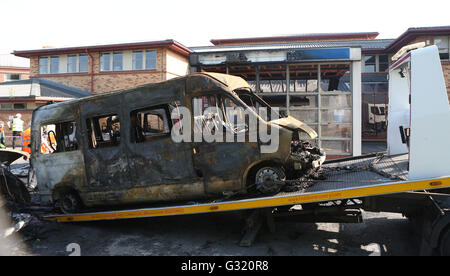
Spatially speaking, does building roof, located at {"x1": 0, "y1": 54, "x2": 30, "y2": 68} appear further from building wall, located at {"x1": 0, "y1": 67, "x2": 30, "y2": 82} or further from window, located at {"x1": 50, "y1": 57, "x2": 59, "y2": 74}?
window, located at {"x1": 50, "y1": 57, "x2": 59, "y2": 74}

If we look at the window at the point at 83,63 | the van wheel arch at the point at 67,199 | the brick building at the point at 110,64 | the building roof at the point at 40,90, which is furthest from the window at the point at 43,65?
the van wheel arch at the point at 67,199

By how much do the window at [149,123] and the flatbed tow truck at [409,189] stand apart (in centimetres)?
126

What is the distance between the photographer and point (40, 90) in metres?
21.5

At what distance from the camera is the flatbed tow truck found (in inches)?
168

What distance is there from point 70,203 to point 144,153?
7.15 feet

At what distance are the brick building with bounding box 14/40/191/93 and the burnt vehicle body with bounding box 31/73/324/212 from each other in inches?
567

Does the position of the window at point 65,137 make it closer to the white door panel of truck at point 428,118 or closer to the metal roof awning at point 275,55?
the white door panel of truck at point 428,118

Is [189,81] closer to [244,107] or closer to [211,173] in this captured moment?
[244,107]

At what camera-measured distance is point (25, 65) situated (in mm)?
42031

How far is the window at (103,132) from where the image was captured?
6.18 metres

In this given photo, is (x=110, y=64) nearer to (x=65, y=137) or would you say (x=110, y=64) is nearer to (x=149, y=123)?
(x=65, y=137)

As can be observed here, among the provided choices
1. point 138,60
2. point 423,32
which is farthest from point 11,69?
point 423,32
